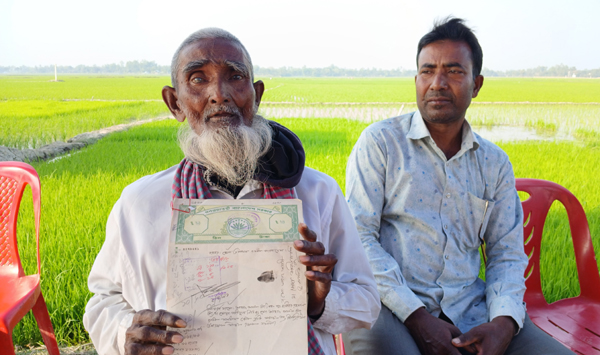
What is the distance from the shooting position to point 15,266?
2.51m

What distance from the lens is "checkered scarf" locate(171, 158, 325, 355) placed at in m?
1.51

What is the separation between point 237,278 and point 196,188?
0.42 meters

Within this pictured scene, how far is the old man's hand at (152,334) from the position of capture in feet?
3.85

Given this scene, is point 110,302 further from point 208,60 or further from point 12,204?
point 12,204

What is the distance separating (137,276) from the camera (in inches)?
59.2

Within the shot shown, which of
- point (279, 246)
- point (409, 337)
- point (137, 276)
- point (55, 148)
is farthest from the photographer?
point (55, 148)

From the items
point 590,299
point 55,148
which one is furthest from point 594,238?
point 55,148

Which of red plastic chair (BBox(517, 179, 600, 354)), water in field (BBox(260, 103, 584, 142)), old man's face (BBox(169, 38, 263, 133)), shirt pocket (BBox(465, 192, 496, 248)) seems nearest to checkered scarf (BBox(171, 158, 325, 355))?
old man's face (BBox(169, 38, 263, 133))

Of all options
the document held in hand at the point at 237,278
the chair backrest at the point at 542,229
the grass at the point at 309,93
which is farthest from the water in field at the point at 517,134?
the document held in hand at the point at 237,278

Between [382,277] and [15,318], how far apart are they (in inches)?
67.2

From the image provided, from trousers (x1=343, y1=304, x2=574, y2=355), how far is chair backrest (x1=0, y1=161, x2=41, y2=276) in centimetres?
181

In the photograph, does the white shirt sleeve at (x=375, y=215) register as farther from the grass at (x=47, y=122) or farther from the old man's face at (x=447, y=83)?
the grass at (x=47, y=122)

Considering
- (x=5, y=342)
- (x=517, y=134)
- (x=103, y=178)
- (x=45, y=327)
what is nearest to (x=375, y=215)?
(x=5, y=342)

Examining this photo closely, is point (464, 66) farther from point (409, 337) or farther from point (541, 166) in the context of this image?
point (541, 166)
